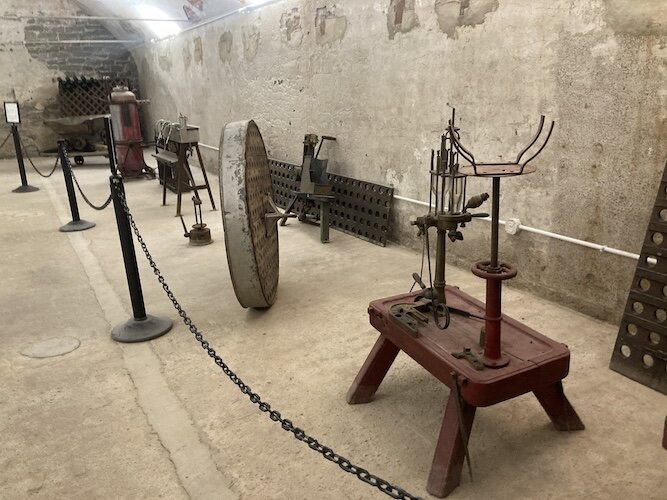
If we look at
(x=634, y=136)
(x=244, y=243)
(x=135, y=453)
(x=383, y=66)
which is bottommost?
(x=135, y=453)

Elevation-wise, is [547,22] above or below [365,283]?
above

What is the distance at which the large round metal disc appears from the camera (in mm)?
2900

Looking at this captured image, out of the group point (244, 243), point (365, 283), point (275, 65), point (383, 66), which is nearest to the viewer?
point (244, 243)

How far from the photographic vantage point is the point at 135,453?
2096mm

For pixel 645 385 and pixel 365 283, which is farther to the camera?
pixel 365 283

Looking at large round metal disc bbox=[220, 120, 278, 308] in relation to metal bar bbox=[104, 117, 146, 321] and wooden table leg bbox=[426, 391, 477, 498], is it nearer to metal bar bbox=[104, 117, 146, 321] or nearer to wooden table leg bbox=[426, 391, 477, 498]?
metal bar bbox=[104, 117, 146, 321]

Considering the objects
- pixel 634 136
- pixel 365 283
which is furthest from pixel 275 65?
pixel 634 136

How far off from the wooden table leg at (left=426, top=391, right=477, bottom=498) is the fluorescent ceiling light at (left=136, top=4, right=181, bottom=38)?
8983 millimetres

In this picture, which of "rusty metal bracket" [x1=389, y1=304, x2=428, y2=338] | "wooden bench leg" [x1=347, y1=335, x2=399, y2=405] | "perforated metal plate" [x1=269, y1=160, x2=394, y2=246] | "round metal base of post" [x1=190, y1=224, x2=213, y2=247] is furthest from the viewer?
"round metal base of post" [x1=190, y1=224, x2=213, y2=247]

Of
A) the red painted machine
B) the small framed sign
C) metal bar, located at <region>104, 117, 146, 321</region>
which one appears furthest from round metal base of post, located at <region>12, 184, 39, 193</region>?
metal bar, located at <region>104, 117, 146, 321</region>

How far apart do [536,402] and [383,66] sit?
10.6ft

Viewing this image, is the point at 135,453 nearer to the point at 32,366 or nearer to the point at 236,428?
the point at 236,428

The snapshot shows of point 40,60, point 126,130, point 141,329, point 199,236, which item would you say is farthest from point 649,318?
point 40,60

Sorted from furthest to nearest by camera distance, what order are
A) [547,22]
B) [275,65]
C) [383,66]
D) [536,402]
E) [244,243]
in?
[275,65]
[383,66]
[547,22]
[244,243]
[536,402]
